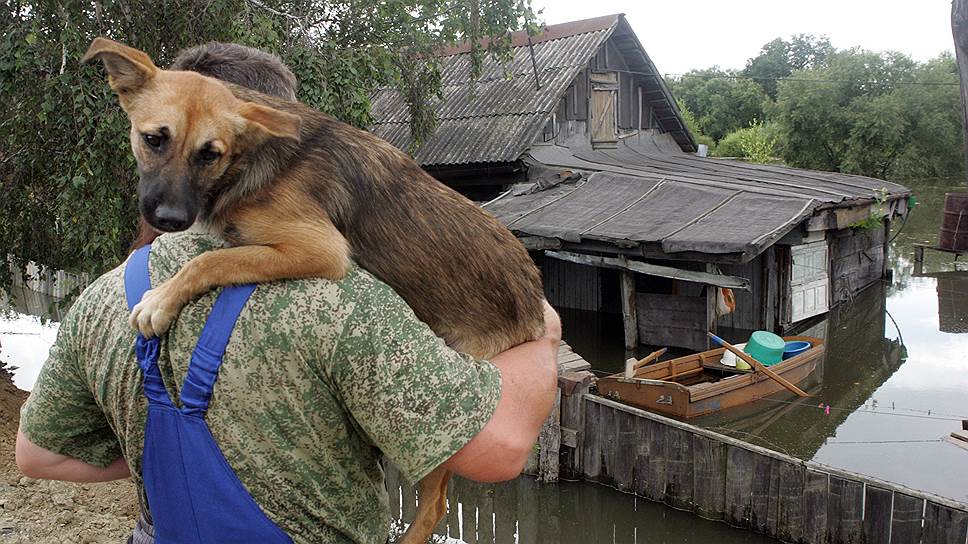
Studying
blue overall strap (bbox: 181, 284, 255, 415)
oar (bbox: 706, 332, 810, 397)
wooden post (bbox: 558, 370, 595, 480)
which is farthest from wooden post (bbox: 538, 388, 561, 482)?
blue overall strap (bbox: 181, 284, 255, 415)

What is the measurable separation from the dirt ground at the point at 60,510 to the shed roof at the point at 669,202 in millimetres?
8506

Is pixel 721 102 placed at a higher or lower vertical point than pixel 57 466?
higher

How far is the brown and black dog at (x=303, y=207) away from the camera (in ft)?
6.12

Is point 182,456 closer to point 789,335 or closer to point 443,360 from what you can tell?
point 443,360

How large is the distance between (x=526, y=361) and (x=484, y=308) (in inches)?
8.9

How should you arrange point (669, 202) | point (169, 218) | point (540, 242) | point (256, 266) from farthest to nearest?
point (669, 202), point (540, 242), point (169, 218), point (256, 266)

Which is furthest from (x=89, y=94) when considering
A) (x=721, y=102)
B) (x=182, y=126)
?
(x=721, y=102)

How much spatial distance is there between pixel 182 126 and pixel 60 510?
6.30 m

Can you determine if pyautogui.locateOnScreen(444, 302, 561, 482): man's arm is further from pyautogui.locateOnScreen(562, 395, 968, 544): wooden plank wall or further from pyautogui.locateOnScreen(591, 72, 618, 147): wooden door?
pyautogui.locateOnScreen(591, 72, 618, 147): wooden door

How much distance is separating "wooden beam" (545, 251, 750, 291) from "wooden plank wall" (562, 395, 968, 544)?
5.51 m

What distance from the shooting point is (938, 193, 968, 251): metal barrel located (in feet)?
73.1

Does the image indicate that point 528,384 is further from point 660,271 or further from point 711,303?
point 711,303

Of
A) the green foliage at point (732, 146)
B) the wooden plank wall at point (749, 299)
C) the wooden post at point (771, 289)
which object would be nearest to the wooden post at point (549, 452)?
the wooden plank wall at point (749, 299)

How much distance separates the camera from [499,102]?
60.0 ft
